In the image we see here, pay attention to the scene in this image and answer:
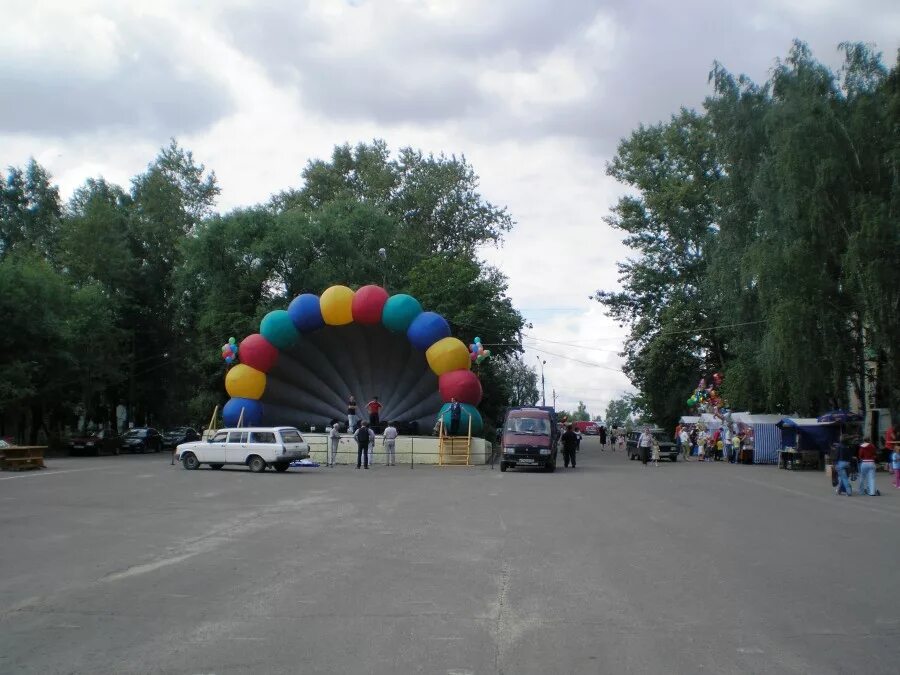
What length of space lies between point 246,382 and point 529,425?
14121 mm

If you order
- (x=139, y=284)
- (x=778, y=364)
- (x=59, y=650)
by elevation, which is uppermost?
(x=139, y=284)

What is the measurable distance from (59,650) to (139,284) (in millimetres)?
54007

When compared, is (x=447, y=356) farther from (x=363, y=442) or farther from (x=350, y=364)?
(x=350, y=364)

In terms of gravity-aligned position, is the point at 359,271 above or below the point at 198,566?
above

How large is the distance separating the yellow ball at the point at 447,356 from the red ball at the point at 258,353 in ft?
25.0

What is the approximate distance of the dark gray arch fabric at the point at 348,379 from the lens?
40219 millimetres

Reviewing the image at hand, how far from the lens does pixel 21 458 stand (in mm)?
28312

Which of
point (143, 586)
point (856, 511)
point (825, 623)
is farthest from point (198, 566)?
point (856, 511)

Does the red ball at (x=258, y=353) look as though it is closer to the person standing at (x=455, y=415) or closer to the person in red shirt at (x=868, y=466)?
the person standing at (x=455, y=415)

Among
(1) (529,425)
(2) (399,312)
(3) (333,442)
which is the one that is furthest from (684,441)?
(3) (333,442)

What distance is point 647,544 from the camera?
12.2 metres

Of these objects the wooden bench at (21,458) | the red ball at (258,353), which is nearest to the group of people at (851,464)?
the red ball at (258,353)

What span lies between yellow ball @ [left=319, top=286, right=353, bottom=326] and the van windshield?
33.1 ft

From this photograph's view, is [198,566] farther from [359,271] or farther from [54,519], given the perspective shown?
[359,271]
